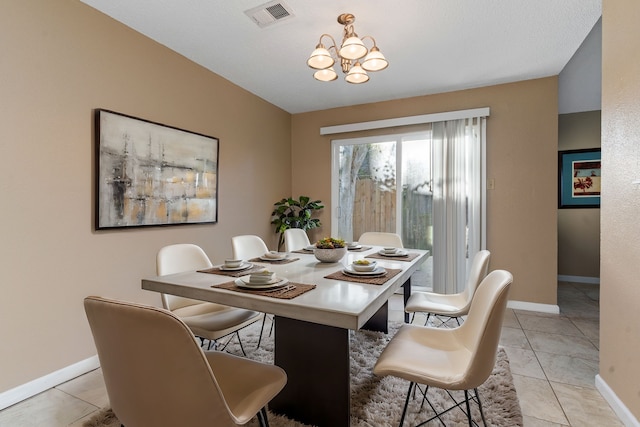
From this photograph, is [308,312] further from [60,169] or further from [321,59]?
[60,169]

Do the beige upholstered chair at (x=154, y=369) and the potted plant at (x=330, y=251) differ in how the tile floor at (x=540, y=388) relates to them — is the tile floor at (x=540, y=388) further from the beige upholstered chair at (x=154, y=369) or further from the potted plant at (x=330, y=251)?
the potted plant at (x=330, y=251)

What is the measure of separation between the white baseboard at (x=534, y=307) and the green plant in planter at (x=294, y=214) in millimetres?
2629

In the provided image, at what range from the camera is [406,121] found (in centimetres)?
390

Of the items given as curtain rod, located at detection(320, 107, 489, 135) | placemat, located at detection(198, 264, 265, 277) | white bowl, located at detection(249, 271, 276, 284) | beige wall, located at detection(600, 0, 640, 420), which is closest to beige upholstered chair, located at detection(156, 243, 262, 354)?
placemat, located at detection(198, 264, 265, 277)

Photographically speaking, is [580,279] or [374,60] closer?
[374,60]

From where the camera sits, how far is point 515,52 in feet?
9.22

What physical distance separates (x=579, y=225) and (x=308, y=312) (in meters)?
5.45

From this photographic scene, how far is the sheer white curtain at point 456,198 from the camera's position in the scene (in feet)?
11.7

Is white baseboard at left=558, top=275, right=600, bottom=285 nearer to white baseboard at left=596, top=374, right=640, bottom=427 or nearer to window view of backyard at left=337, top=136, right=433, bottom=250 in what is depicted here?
window view of backyard at left=337, top=136, right=433, bottom=250

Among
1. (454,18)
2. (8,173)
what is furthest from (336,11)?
(8,173)

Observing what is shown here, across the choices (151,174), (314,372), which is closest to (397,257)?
(314,372)

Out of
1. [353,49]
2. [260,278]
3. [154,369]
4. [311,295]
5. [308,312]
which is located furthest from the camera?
[353,49]

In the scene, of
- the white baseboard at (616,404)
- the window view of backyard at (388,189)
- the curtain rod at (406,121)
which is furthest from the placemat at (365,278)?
the curtain rod at (406,121)

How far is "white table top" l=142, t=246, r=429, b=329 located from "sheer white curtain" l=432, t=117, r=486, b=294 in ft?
6.81
